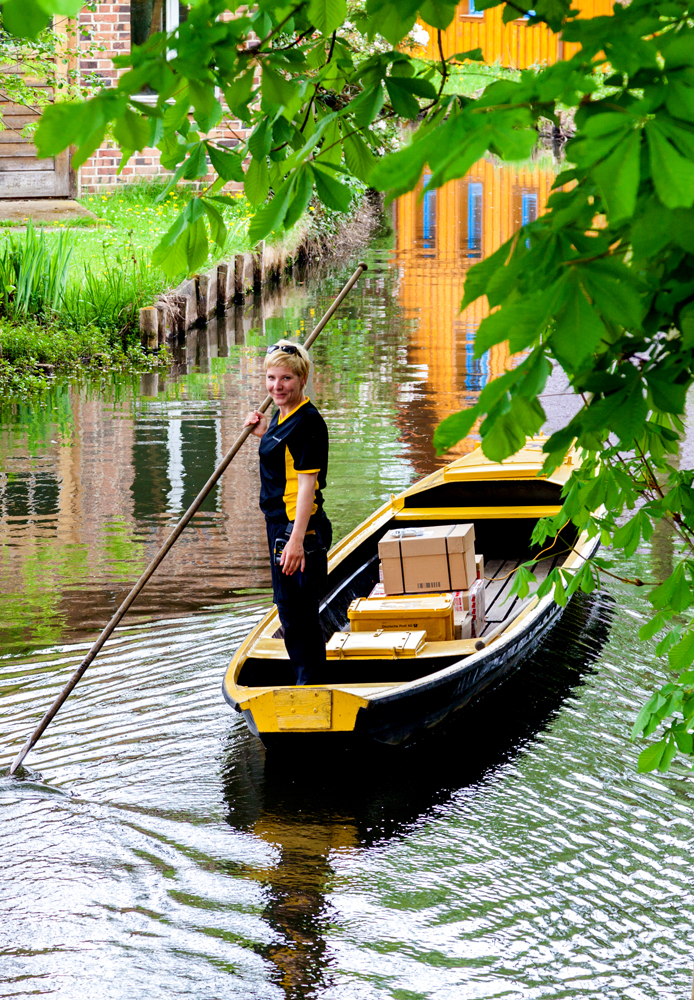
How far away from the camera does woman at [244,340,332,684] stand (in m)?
5.51

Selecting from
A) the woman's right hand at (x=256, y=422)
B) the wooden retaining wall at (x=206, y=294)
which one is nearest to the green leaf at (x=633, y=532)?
the woman's right hand at (x=256, y=422)

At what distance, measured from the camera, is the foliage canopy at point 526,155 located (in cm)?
Answer: 157

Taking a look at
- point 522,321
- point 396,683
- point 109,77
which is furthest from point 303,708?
point 109,77

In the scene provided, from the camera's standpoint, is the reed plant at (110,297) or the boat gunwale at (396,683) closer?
the boat gunwale at (396,683)

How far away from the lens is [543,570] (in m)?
8.33

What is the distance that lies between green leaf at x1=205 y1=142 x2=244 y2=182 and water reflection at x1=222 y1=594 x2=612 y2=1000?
2.86 m

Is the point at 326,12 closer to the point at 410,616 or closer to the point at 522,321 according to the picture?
the point at 522,321

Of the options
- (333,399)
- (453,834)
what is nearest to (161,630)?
(453,834)

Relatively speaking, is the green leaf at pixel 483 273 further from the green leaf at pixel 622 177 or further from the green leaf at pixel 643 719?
the green leaf at pixel 643 719

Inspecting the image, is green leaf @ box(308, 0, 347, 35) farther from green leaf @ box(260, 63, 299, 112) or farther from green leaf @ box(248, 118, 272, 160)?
green leaf @ box(248, 118, 272, 160)

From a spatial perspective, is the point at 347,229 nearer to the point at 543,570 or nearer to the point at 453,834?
the point at 543,570

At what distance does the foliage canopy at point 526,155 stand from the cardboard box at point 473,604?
430 centimetres

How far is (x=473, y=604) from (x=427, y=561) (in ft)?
1.23

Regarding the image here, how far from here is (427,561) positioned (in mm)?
7012
